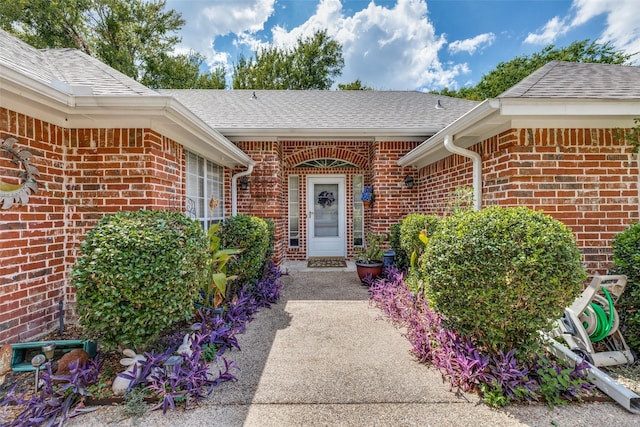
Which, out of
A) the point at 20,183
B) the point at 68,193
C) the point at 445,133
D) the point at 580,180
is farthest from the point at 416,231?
the point at 20,183

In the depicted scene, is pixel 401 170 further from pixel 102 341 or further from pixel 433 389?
pixel 102 341

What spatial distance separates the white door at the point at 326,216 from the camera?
25.2 ft

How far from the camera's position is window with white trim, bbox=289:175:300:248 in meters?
7.68

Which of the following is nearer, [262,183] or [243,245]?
[243,245]

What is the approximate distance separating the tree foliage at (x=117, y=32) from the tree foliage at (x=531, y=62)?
53.7ft

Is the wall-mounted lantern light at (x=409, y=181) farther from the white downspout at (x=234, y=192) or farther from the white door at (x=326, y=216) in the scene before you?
the white downspout at (x=234, y=192)

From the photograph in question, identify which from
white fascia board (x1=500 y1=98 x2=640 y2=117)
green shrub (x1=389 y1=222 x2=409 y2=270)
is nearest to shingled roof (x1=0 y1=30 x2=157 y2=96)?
white fascia board (x1=500 y1=98 x2=640 y2=117)

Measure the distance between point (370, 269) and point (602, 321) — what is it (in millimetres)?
3107

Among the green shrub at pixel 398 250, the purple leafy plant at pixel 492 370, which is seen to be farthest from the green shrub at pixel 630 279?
the green shrub at pixel 398 250

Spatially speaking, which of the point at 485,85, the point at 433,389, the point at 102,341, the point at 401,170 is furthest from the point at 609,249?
the point at 485,85

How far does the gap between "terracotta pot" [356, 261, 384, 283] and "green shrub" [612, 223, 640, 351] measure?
3.07 m

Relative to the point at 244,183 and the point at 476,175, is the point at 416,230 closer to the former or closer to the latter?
the point at 476,175

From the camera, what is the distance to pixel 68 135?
3.24 metres

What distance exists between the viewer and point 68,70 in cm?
339
